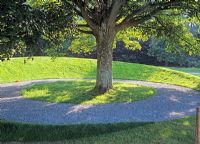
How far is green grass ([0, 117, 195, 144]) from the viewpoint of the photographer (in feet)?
25.6

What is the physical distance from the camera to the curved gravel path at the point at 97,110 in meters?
9.64

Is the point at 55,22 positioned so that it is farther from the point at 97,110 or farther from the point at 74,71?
the point at 74,71

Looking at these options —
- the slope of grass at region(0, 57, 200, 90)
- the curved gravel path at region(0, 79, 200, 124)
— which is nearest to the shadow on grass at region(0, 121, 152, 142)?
the curved gravel path at region(0, 79, 200, 124)

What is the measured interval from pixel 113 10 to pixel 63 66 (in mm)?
8997

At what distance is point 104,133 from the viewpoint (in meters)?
8.31

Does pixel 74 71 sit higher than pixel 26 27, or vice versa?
pixel 26 27

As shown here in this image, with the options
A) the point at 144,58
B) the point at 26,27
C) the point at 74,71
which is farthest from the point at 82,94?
the point at 144,58

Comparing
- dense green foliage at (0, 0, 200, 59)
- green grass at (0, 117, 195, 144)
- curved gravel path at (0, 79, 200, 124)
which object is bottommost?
green grass at (0, 117, 195, 144)

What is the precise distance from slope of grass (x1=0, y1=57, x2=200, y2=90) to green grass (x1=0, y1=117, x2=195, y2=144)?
8.61 metres

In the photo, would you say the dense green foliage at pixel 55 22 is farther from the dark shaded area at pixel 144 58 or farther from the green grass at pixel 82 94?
the dark shaded area at pixel 144 58

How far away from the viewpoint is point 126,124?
880cm

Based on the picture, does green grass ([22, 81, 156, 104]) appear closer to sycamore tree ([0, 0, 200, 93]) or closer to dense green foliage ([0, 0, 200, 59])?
sycamore tree ([0, 0, 200, 93])

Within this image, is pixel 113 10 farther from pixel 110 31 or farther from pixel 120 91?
pixel 120 91

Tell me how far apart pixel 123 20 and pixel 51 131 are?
247 inches
